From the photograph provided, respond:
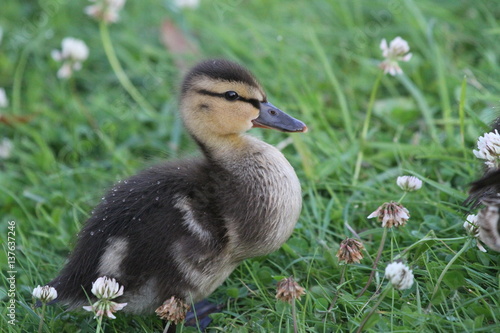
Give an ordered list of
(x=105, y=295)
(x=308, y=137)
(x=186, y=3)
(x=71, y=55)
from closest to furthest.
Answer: (x=105, y=295) → (x=308, y=137) → (x=71, y=55) → (x=186, y=3)

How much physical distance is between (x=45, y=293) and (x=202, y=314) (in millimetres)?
628

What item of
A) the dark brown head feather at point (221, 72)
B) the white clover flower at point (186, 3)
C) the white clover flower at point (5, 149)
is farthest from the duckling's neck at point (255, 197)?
the white clover flower at point (186, 3)

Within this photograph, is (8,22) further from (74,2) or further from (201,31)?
(201,31)

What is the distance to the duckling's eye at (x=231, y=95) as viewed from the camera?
8.23 feet

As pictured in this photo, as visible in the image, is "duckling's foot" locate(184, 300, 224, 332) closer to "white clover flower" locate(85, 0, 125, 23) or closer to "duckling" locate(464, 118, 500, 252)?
"duckling" locate(464, 118, 500, 252)

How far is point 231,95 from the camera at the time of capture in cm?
252

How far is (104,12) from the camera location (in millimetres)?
3969

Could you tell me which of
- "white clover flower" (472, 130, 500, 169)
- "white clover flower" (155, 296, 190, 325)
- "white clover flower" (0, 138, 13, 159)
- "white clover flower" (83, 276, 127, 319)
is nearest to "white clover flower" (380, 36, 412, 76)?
"white clover flower" (472, 130, 500, 169)

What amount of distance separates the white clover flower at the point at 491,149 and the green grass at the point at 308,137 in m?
0.29

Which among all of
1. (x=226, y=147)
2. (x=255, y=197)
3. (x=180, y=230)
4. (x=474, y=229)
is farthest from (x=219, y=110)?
(x=474, y=229)

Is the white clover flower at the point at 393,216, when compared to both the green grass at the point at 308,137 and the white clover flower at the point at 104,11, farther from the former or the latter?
the white clover flower at the point at 104,11

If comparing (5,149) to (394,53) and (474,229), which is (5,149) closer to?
(394,53)

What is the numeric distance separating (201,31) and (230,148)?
2.34 m

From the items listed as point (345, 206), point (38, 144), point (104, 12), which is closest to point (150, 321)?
point (345, 206)
